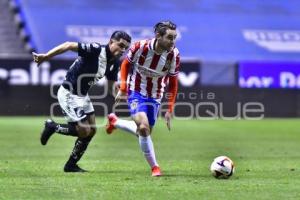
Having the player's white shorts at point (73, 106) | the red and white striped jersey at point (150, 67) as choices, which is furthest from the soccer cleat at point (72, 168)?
the red and white striped jersey at point (150, 67)

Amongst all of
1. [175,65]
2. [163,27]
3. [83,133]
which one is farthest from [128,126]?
[163,27]

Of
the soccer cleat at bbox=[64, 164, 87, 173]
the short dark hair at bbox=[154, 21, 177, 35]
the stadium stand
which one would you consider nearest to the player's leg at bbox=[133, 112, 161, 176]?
the soccer cleat at bbox=[64, 164, 87, 173]

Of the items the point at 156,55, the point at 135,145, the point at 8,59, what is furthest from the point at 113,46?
the point at 8,59

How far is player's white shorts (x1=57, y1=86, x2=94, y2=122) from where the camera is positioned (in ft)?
35.4

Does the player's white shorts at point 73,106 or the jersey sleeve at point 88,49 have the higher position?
the jersey sleeve at point 88,49

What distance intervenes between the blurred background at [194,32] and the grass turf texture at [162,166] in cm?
762

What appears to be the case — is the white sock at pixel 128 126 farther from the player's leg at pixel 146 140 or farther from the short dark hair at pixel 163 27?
the short dark hair at pixel 163 27

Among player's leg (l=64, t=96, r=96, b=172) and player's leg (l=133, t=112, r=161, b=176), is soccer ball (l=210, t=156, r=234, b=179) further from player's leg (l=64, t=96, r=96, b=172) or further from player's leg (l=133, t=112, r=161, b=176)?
player's leg (l=64, t=96, r=96, b=172)

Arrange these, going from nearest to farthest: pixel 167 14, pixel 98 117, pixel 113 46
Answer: pixel 113 46 → pixel 98 117 → pixel 167 14

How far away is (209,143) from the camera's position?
678 inches

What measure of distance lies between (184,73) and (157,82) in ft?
59.9

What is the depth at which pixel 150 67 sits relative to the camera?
1073 cm

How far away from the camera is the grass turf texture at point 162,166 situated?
858cm

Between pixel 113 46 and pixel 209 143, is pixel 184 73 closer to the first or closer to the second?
pixel 209 143
